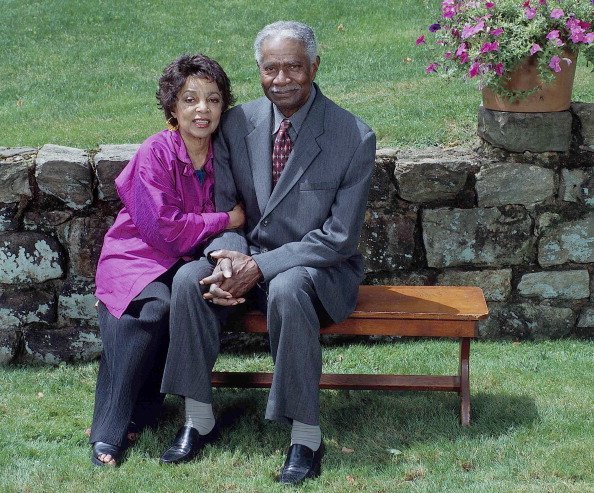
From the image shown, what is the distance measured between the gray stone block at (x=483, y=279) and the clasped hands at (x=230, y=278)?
53.8 inches

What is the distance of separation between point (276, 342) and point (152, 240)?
62 cm

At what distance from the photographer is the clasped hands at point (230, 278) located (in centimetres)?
384

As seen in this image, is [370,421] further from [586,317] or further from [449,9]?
[449,9]

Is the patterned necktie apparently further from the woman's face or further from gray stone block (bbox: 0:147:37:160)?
gray stone block (bbox: 0:147:37:160)

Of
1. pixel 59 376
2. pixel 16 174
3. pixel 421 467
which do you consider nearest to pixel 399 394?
pixel 421 467

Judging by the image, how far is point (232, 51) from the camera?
26.5ft

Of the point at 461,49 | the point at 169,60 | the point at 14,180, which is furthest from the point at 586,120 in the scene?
the point at 169,60

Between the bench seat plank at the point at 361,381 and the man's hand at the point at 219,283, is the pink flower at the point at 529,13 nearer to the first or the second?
the bench seat plank at the point at 361,381

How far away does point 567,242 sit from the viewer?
4984mm

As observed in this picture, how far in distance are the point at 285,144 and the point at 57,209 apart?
1.28 m

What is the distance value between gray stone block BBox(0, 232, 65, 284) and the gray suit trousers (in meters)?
1.14

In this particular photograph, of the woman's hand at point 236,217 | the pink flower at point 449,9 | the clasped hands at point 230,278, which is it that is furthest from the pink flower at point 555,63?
the clasped hands at point 230,278

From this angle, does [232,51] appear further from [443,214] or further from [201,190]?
[201,190]

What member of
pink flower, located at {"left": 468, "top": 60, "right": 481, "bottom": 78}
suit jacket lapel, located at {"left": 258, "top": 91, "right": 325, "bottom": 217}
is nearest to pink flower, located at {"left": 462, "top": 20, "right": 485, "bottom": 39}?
pink flower, located at {"left": 468, "top": 60, "right": 481, "bottom": 78}
